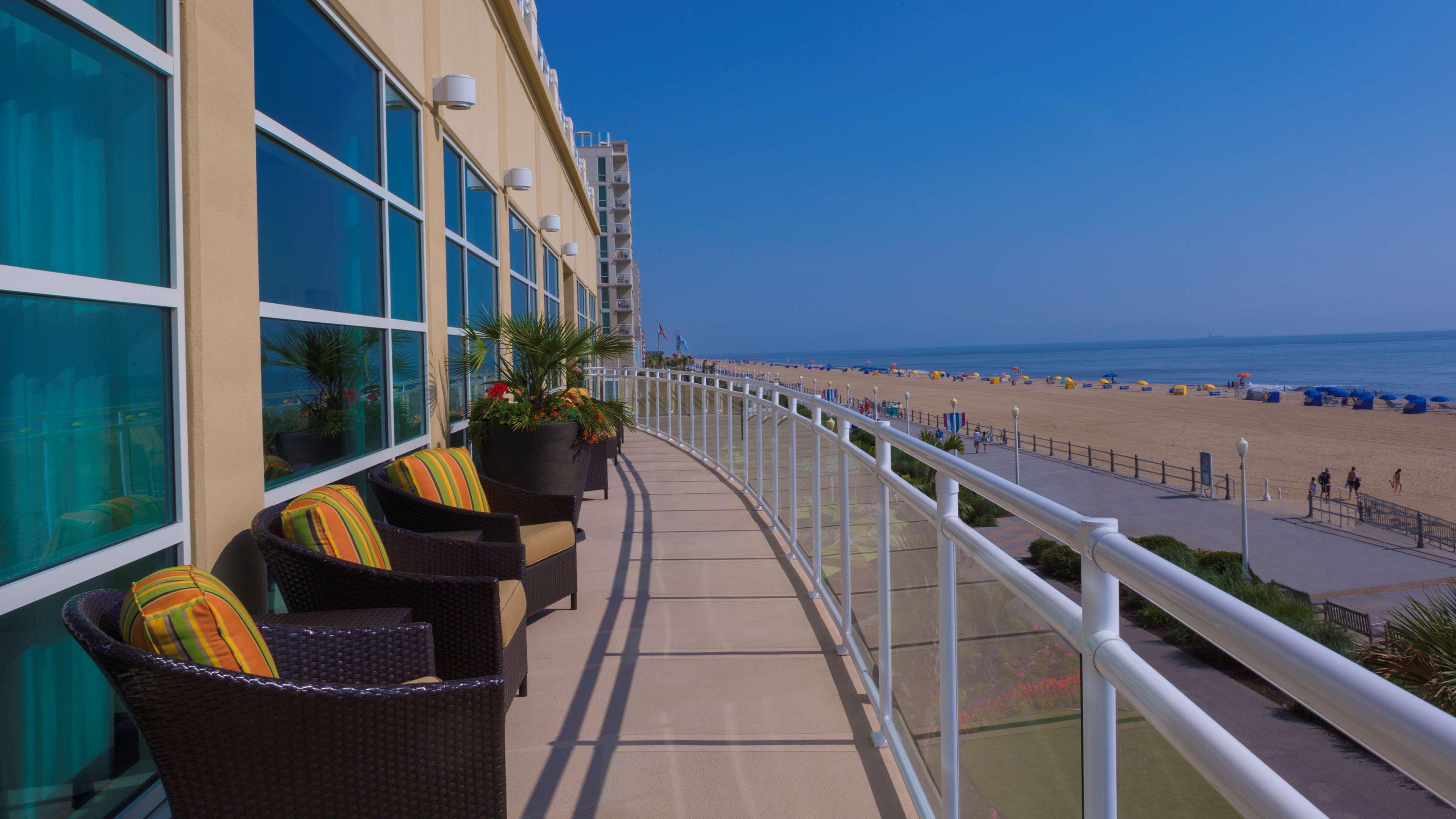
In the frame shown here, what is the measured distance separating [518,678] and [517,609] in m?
0.26

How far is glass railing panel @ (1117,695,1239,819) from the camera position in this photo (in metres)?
1.04

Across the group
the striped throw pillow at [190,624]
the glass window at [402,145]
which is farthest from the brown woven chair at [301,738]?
the glass window at [402,145]

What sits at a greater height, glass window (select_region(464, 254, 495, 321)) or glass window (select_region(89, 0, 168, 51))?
glass window (select_region(89, 0, 168, 51))

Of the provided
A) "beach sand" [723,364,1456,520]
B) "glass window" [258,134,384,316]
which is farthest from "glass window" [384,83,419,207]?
"beach sand" [723,364,1456,520]

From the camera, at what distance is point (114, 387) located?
2527 millimetres

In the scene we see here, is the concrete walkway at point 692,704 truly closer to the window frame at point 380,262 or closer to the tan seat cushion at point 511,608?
the tan seat cushion at point 511,608

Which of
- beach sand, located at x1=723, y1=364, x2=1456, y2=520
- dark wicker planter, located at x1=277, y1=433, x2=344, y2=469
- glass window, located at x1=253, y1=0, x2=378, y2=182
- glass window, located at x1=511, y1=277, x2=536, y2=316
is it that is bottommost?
beach sand, located at x1=723, y1=364, x2=1456, y2=520

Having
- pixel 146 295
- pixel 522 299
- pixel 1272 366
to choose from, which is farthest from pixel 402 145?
pixel 1272 366

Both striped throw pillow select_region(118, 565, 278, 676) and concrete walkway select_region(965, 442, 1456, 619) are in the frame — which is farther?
concrete walkway select_region(965, 442, 1456, 619)

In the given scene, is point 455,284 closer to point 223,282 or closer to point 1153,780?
point 223,282

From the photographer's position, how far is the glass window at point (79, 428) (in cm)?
213

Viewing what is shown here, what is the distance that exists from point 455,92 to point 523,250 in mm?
4145

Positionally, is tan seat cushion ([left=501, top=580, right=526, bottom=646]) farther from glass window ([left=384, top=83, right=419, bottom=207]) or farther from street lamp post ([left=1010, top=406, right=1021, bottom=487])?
street lamp post ([left=1010, top=406, right=1021, bottom=487])

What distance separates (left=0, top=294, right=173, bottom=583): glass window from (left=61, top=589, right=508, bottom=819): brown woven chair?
26cm
